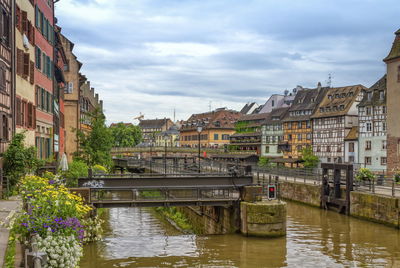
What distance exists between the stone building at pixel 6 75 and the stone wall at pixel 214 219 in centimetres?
1030

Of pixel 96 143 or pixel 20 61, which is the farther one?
pixel 96 143

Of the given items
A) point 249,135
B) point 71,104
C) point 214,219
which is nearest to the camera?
point 214,219

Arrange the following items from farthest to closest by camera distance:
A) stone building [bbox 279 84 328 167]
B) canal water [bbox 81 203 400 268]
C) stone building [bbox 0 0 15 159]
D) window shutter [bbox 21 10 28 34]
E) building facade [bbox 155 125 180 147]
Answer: building facade [bbox 155 125 180 147] < stone building [bbox 279 84 328 167] < window shutter [bbox 21 10 28 34] < stone building [bbox 0 0 15 159] < canal water [bbox 81 203 400 268]

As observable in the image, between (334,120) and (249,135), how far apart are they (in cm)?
2891

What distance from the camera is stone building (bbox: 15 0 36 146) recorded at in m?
25.6

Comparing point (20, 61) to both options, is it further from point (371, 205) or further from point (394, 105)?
point (394, 105)

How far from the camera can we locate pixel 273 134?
8906cm

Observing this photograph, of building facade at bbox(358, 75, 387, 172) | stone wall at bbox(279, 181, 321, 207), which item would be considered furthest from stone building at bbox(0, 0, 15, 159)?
building facade at bbox(358, 75, 387, 172)

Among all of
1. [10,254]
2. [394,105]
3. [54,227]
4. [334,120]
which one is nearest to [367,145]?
[334,120]

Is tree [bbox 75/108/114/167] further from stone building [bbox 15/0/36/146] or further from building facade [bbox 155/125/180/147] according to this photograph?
building facade [bbox 155/125/180/147]

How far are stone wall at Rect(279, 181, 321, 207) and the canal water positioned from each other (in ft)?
29.3

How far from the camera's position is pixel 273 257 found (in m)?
18.6

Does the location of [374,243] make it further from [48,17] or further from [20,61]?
[48,17]

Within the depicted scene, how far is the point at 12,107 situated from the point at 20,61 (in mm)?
2869
